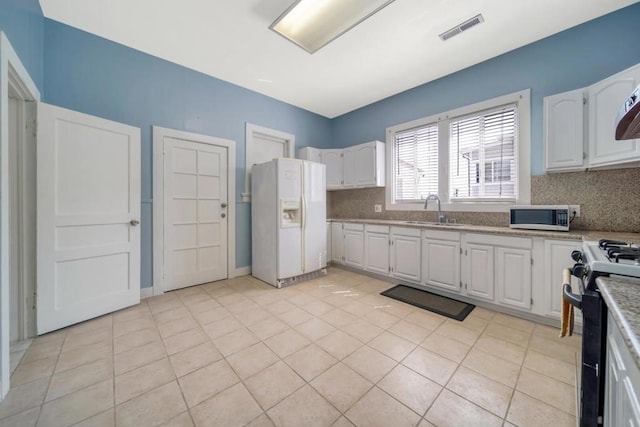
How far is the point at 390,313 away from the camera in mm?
2480

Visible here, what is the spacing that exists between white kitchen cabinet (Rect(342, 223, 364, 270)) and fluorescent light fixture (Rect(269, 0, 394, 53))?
2.48 m

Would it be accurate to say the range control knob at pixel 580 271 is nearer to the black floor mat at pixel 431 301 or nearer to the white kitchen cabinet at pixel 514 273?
the white kitchen cabinet at pixel 514 273

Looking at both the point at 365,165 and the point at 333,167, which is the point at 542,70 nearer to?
the point at 365,165

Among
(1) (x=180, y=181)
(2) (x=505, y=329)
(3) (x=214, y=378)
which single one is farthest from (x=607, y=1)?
(1) (x=180, y=181)

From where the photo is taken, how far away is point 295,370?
64.5 inches

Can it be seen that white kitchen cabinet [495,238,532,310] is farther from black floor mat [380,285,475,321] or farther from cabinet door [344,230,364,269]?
cabinet door [344,230,364,269]

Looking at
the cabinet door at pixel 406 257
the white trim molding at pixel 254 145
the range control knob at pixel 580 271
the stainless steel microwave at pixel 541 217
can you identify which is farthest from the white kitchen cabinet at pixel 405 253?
the white trim molding at pixel 254 145

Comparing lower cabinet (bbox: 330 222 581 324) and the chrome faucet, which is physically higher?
the chrome faucet

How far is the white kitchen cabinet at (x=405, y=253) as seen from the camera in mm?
3068

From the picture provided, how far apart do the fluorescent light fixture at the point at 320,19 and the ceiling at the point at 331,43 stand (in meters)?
0.12

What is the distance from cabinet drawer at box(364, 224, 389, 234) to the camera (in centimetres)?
342

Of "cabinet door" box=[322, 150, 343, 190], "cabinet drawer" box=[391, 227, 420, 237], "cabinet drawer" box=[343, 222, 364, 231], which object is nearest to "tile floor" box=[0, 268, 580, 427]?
"cabinet drawer" box=[391, 227, 420, 237]

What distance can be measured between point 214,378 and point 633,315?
1962 mm

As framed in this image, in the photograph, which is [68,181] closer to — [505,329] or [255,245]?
[255,245]
